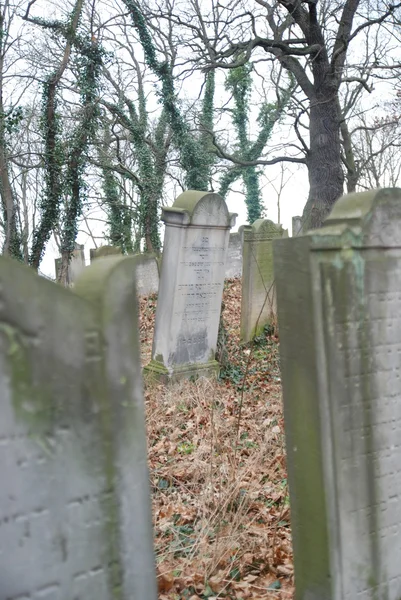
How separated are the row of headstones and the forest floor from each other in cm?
65

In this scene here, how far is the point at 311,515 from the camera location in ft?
8.60

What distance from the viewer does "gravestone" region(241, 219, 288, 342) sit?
32.4 ft

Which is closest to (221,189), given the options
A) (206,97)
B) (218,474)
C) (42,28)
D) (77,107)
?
(206,97)

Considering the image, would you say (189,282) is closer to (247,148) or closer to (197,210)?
(197,210)

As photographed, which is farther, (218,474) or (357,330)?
(218,474)

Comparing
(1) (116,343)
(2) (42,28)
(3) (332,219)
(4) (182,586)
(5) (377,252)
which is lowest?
(4) (182,586)

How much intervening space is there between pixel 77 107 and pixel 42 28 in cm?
217

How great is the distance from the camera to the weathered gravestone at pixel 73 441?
1.76 metres

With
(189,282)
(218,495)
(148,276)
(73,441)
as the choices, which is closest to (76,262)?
(148,276)

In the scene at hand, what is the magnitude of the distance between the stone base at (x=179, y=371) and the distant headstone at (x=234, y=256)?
9775mm

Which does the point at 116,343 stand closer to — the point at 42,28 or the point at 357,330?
the point at 357,330

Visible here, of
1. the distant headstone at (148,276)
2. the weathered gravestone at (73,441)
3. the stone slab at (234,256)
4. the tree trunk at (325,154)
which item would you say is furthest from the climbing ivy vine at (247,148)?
the weathered gravestone at (73,441)

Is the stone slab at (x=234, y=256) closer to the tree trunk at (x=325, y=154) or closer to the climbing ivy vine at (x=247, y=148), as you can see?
the tree trunk at (x=325, y=154)

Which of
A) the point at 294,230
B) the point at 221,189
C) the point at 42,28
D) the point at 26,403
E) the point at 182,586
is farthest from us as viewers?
the point at 221,189
